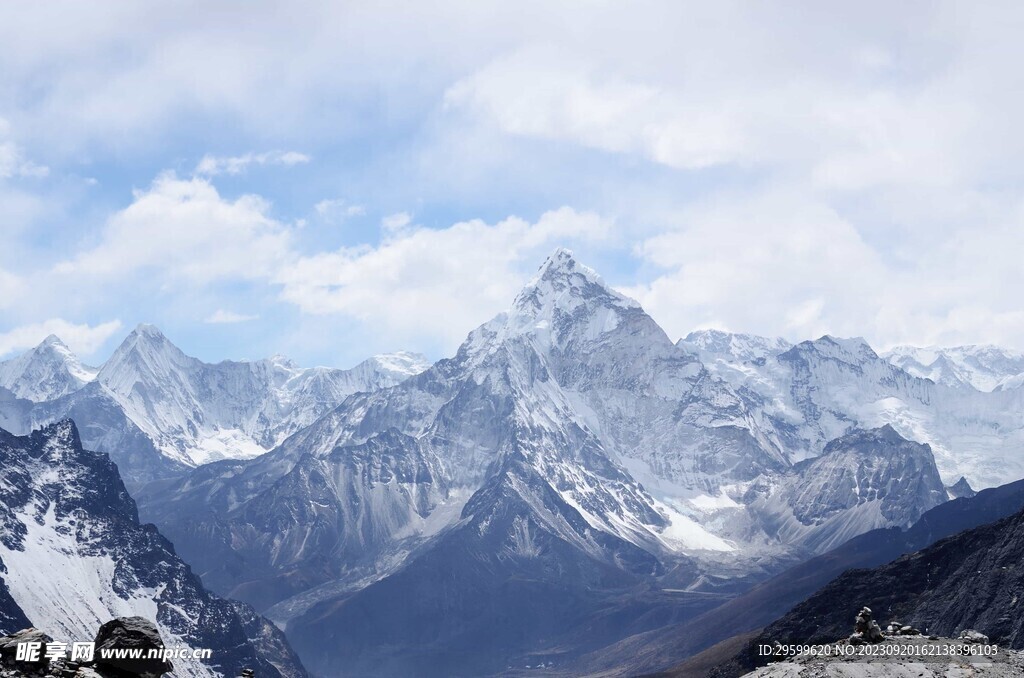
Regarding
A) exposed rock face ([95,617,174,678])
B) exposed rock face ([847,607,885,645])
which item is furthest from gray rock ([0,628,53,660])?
exposed rock face ([847,607,885,645])

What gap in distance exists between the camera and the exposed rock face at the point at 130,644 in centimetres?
6156

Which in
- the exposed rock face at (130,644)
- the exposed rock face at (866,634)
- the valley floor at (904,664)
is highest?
the exposed rock face at (130,644)

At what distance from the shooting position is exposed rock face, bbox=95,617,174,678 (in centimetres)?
6156

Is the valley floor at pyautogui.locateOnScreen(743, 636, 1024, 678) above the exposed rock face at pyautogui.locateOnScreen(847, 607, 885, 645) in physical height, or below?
below

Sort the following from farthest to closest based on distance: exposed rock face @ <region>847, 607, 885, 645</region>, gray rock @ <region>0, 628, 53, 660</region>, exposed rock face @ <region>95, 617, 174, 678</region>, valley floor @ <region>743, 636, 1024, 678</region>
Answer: exposed rock face @ <region>847, 607, 885, 645</region>
valley floor @ <region>743, 636, 1024, 678</region>
exposed rock face @ <region>95, 617, 174, 678</region>
gray rock @ <region>0, 628, 53, 660</region>

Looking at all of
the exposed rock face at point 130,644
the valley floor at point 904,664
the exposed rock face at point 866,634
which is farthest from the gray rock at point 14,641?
the exposed rock face at point 866,634

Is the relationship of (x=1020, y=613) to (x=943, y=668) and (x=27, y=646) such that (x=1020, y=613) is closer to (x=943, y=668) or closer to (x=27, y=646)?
(x=943, y=668)

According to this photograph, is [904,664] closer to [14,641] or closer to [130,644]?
[130,644]

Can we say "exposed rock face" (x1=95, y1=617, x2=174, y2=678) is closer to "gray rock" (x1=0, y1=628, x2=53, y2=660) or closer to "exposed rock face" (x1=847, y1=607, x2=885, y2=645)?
"gray rock" (x1=0, y1=628, x2=53, y2=660)

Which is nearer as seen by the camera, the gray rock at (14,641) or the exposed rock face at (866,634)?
the gray rock at (14,641)

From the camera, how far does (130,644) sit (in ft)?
202

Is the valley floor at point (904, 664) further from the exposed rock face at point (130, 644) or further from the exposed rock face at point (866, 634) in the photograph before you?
the exposed rock face at point (130, 644)

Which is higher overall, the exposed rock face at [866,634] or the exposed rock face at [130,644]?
the exposed rock face at [130,644]

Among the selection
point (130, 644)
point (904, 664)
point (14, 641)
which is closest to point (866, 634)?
point (904, 664)
